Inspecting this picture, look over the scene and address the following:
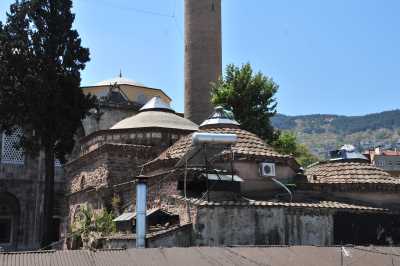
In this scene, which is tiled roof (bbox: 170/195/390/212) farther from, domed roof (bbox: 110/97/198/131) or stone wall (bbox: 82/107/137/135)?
stone wall (bbox: 82/107/137/135)

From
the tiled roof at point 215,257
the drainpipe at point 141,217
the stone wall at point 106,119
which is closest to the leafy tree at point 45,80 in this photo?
the stone wall at point 106,119

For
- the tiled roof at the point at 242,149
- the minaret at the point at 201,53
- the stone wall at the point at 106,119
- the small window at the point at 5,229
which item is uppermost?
the minaret at the point at 201,53

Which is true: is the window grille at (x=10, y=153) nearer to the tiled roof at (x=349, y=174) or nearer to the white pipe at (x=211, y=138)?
the tiled roof at (x=349, y=174)

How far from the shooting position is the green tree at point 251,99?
28.4 metres

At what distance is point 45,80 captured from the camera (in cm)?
2447

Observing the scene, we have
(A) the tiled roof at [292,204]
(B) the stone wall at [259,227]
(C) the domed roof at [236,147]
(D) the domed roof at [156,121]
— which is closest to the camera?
(B) the stone wall at [259,227]

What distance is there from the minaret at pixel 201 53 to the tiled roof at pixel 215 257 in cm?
2346

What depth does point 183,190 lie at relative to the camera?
56.4ft

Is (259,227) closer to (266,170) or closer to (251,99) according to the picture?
(266,170)

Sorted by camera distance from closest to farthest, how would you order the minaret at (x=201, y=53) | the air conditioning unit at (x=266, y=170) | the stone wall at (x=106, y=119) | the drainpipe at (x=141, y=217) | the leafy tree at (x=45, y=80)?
the drainpipe at (x=141, y=217)
the air conditioning unit at (x=266, y=170)
the leafy tree at (x=45, y=80)
the stone wall at (x=106, y=119)
the minaret at (x=201, y=53)

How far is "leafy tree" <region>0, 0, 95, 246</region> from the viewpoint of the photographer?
24.3 m

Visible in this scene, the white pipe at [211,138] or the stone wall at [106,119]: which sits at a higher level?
the stone wall at [106,119]

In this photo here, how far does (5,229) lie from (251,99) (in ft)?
64.1

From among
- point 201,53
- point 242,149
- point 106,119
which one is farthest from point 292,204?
point 201,53
